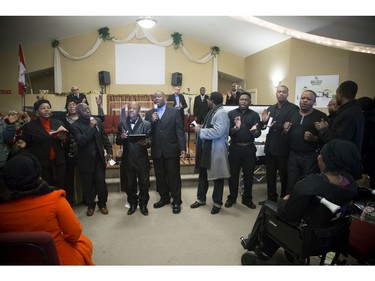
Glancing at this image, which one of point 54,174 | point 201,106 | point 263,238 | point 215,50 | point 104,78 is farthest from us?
point 215,50

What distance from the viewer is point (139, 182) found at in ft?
10.2

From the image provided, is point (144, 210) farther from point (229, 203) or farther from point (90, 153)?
point (229, 203)

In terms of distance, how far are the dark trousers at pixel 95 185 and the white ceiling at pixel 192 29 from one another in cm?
308

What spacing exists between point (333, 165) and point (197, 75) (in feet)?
26.8

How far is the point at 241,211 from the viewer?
10.5 ft

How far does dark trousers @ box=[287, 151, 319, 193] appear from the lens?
9.16 feet

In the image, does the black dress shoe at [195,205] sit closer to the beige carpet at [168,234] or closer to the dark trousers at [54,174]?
the beige carpet at [168,234]

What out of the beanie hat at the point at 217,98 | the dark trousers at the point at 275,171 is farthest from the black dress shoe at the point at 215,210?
the beanie hat at the point at 217,98

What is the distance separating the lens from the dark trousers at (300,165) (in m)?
2.79

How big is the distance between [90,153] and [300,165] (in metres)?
2.33

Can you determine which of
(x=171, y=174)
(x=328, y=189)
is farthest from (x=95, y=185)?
(x=328, y=189)

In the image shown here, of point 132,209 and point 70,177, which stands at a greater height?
point 70,177

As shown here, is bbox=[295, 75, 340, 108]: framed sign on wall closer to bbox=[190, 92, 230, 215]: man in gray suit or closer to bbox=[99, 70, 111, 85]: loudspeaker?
bbox=[190, 92, 230, 215]: man in gray suit

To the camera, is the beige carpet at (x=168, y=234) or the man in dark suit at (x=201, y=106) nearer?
the beige carpet at (x=168, y=234)
